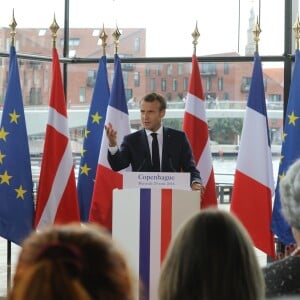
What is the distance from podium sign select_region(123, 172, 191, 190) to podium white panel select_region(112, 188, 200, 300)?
0.29 feet

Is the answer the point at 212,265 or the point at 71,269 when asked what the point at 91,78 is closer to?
the point at 212,265

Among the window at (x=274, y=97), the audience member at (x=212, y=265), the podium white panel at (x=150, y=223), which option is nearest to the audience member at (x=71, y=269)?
the audience member at (x=212, y=265)

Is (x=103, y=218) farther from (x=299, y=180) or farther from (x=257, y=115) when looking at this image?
(x=299, y=180)

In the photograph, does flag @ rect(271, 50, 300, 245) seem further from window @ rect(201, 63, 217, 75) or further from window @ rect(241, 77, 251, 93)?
window @ rect(201, 63, 217, 75)

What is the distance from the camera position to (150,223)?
13.8 feet

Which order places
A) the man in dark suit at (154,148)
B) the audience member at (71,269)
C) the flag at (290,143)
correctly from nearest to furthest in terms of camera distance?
Result: the audience member at (71,269), the man in dark suit at (154,148), the flag at (290,143)

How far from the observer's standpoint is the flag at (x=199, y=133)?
5.61 metres

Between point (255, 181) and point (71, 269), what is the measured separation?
4.42 m

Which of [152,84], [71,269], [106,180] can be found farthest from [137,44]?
[71,269]

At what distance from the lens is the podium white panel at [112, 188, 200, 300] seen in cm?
417

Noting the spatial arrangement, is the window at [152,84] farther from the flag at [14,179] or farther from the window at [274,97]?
the flag at [14,179]

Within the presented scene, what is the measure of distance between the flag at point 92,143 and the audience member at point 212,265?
4215mm

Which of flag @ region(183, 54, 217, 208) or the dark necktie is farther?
flag @ region(183, 54, 217, 208)

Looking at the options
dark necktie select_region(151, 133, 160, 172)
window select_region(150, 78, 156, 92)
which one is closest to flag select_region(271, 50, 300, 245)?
dark necktie select_region(151, 133, 160, 172)
